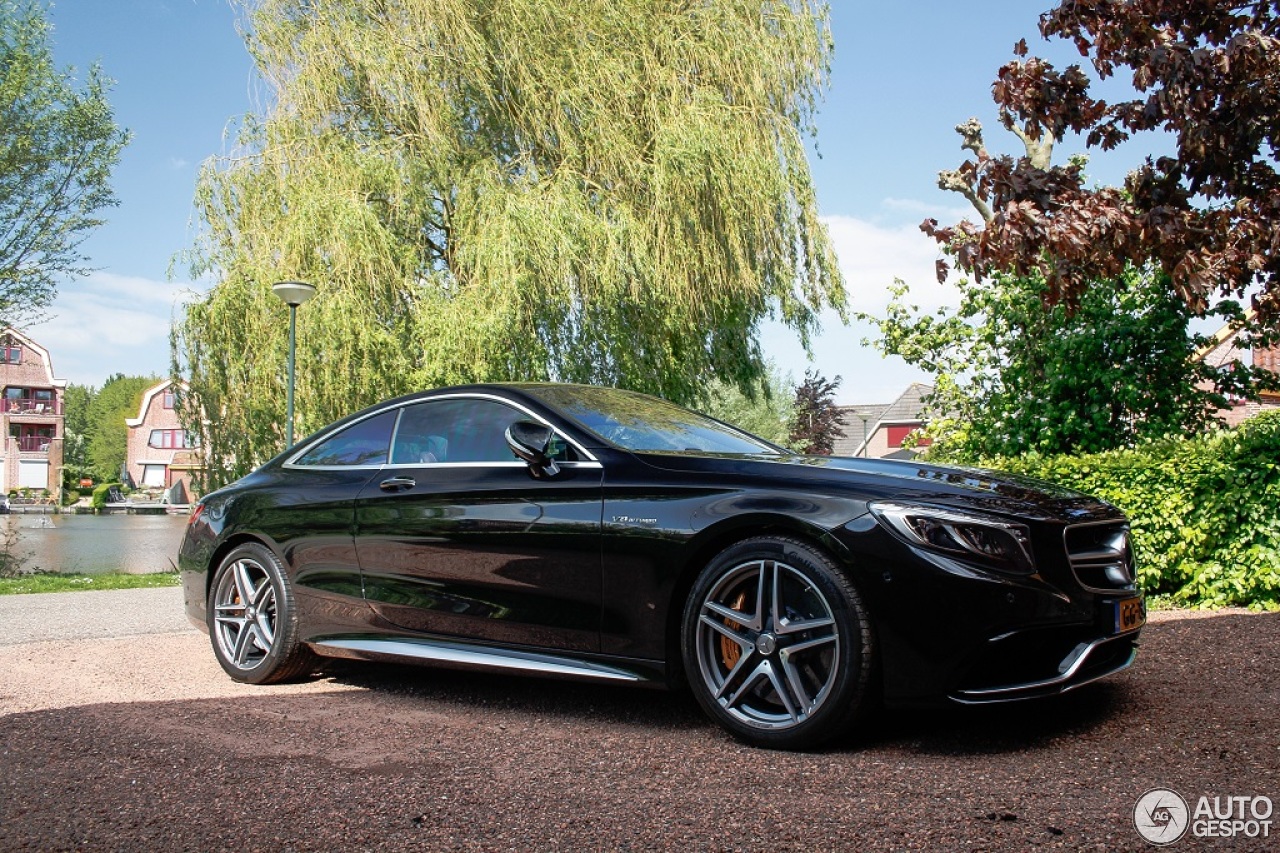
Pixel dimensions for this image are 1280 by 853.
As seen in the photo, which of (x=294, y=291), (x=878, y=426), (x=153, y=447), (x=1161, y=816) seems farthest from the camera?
(x=153, y=447)

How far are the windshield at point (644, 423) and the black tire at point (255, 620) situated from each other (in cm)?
168

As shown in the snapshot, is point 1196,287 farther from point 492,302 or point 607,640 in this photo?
point 492,302

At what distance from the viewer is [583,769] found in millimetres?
3826

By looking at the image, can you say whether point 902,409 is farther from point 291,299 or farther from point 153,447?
point 153,447

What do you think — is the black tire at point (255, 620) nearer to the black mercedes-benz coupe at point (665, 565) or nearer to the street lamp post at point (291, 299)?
the black mercedes-benz coupe at point (665, 565)

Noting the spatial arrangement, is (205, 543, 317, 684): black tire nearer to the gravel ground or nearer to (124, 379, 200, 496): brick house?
the gravel ground

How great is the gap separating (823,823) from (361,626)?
9.18 ft

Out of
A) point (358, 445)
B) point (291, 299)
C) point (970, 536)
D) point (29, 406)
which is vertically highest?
point (29, 406)

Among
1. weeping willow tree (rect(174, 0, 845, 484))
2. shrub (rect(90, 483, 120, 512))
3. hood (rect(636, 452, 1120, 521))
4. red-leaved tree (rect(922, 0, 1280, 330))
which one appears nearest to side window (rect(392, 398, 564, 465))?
hood (rect(636, 452, 1120, 521))

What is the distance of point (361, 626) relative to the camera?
5.26m

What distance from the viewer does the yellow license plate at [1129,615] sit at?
13.3ft

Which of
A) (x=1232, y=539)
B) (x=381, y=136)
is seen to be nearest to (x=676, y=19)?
(x=381, y=136)

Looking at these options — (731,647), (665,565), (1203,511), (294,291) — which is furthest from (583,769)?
(294,291)

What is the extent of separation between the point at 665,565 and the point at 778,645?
54 cm
